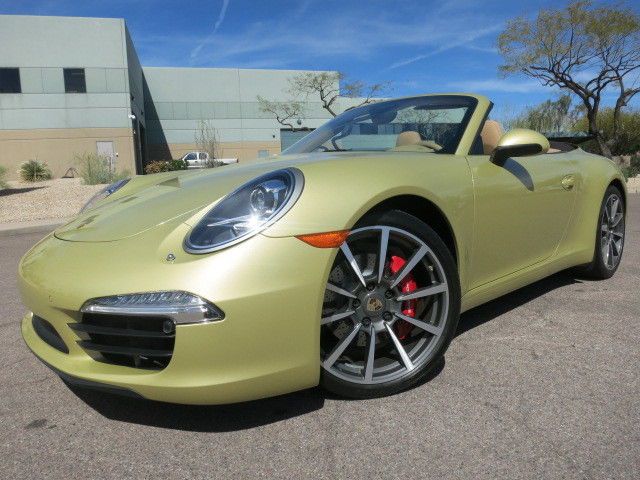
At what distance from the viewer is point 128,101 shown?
32781mm

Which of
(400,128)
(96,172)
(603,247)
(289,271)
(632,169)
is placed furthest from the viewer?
(632,169)

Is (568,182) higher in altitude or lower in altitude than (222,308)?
higher

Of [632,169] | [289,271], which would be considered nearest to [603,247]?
[289,271]

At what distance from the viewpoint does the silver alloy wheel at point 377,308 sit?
2078 millimetres

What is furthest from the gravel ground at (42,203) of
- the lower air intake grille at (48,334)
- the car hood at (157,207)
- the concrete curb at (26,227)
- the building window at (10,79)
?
the building window at (10,79)

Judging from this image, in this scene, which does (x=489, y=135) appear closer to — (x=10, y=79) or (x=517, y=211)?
(x=517, y=211)

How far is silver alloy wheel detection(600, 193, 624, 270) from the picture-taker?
3.91 metres

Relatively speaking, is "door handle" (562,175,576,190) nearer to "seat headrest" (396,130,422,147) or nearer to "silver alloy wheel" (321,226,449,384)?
"seat headrest" (396,130,422,147)

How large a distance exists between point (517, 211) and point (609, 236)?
66.1 inches

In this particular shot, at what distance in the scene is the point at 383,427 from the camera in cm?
197

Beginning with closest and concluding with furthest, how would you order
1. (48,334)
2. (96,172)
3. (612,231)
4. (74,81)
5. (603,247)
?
(48,334) < (603,247) < (612,231) < (96,172) < (74,81)

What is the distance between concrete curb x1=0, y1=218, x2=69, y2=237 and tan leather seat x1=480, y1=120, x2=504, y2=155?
8.05 metres

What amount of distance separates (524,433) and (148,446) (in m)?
1.32

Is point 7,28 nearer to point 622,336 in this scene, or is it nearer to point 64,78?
point 64,78
